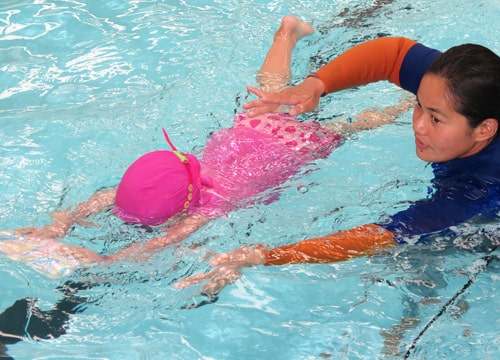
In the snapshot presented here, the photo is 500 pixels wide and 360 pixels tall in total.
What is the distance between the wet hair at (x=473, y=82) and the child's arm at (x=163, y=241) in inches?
42.9

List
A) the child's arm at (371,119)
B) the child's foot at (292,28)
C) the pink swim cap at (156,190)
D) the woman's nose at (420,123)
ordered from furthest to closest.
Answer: the child's foot at (292,28), the child's arm at (371,119), the pink swim cap at (156,190), the woman's nose at (420,123)

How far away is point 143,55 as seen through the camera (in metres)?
3.99

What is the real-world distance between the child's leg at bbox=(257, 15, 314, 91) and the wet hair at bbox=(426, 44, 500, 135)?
4.42 feet

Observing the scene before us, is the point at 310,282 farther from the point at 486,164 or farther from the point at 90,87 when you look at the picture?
the point at 90,87

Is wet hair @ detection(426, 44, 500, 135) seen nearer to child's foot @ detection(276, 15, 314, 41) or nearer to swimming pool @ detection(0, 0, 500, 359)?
→ swimming pool @ detection(0, 0, 500, 359)

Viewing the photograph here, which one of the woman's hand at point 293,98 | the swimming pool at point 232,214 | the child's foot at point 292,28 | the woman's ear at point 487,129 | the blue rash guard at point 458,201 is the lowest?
the swimming pool at point 232,214

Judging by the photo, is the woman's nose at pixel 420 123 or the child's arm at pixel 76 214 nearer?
the woman's nose at pixel 420 123

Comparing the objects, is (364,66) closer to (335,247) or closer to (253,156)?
(253,156)

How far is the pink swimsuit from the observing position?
9.21 feet

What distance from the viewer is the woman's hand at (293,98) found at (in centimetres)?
252

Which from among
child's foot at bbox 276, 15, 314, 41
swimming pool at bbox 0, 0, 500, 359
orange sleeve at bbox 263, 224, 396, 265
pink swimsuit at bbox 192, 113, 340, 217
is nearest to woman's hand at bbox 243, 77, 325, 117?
pink swimsuit at bbox 192, 113, 340, 217

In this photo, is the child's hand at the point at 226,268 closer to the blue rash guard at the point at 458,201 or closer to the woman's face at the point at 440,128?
the blue rash guard at the point at 458,201

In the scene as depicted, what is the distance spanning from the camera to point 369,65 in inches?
112

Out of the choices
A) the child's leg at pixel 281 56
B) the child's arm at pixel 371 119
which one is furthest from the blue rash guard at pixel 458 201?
the child's leg at pixel 281 56
